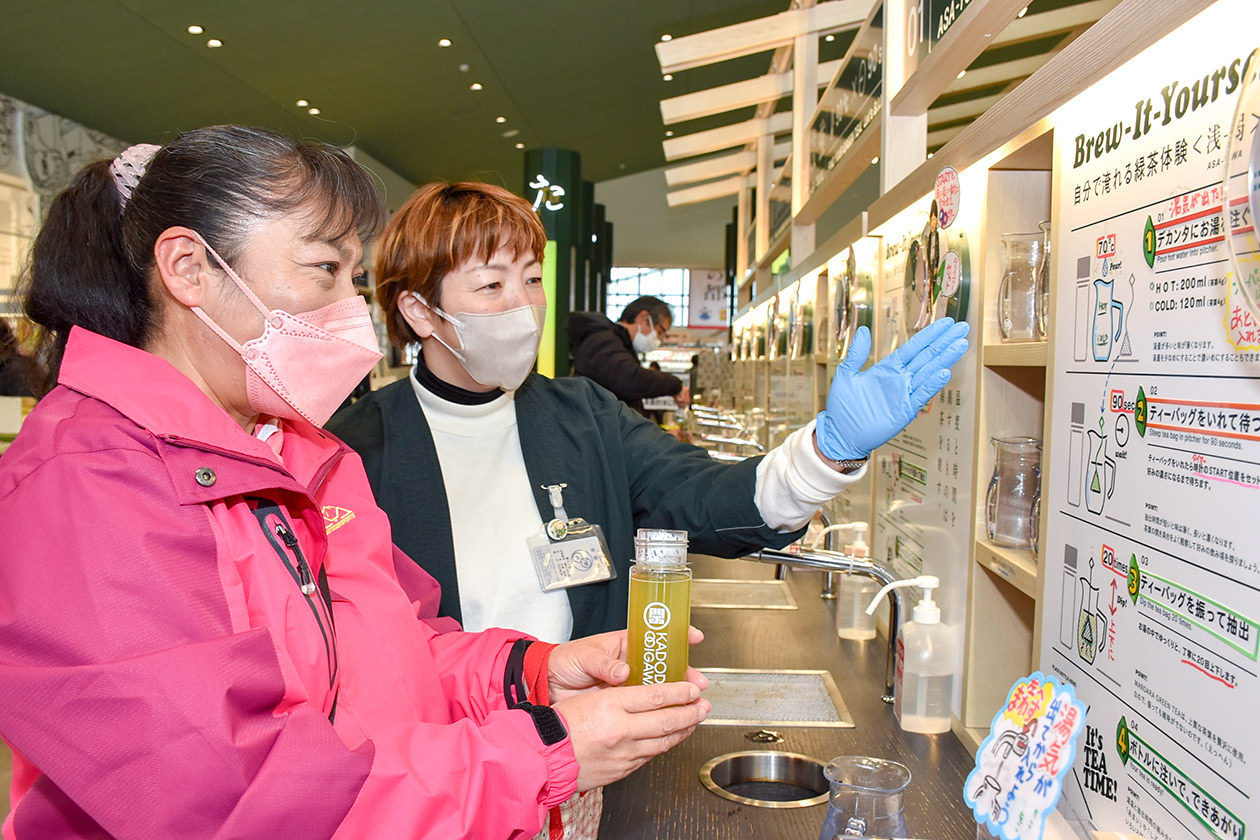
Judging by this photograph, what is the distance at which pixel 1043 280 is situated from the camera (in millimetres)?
1434

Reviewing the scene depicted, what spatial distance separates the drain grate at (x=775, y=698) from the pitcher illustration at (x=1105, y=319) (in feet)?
3.14

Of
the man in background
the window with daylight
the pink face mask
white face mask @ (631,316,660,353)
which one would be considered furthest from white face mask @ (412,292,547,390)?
the window with daylight

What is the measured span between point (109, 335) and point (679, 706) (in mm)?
849

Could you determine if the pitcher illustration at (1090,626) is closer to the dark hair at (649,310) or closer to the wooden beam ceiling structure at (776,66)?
the wooden beam ceiling structure at (776,66)

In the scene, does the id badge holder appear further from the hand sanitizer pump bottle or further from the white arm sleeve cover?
the hand sanitizer pump bottle

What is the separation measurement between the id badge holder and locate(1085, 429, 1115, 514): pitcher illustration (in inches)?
36.6

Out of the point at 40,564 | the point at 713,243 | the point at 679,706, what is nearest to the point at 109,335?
the point at 40,564

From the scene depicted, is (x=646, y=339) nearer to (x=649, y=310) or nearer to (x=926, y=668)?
(x=649, y=310)

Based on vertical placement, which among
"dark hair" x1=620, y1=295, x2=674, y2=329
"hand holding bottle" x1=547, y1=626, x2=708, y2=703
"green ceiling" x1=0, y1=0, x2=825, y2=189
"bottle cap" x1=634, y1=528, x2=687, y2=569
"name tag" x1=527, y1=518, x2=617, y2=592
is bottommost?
"hand holding bottle" x1=547, y1=626, x2=708, y2=703

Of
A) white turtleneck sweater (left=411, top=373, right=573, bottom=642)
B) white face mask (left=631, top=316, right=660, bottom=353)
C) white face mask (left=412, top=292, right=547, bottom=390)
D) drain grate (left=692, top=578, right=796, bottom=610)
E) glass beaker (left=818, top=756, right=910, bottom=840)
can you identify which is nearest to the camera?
glass beaker (left=818, top=756, right=910, bottom=840)

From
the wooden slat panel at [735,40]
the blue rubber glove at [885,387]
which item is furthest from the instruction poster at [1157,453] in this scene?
the wooden slat panel at [735,40]

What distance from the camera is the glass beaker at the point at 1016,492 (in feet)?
4.75

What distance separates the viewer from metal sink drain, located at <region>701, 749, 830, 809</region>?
5.28ft

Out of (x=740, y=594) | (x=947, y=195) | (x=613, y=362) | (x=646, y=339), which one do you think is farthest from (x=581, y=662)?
(x=646, y=339)
